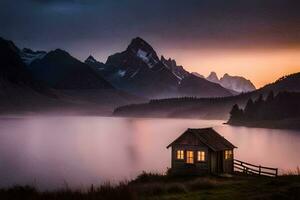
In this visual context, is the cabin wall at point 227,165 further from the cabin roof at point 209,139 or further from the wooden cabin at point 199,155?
the cabin roof at point 209,139

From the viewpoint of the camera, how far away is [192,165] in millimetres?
57781

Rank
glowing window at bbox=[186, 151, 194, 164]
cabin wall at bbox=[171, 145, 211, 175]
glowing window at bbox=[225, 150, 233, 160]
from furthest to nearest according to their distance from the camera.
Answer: glowing window at bbox=[225, 150, 233, 160] < glowing window at bbox=[186, 151, 194, 164] < cabin wall at bbox=[171, 145, 211, 175]

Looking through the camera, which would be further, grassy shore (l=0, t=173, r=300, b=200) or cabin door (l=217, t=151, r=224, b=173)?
cabin door (l=217, t=151, r=224, b=173)

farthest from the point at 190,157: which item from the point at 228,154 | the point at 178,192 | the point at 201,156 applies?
the point at 178,192

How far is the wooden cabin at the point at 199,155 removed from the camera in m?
57.2

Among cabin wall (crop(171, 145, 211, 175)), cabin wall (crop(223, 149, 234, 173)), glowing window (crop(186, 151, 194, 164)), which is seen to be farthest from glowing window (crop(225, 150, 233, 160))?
glowing window (crop(186, 151, 194, 164))

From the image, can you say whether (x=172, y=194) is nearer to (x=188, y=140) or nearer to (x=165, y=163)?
(x=188, y=140)

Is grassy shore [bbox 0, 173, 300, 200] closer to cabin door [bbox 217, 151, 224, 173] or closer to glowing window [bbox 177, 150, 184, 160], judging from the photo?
cabin door [bbox 217, 151, 224, 173]

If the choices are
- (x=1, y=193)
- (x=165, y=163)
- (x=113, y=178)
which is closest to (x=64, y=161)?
(x=165, y=163)

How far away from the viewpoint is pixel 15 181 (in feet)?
247

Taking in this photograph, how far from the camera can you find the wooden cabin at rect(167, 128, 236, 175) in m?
57.2

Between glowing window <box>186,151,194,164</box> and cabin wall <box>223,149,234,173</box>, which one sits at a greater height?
glowing window <box>186,151,194,164</box>

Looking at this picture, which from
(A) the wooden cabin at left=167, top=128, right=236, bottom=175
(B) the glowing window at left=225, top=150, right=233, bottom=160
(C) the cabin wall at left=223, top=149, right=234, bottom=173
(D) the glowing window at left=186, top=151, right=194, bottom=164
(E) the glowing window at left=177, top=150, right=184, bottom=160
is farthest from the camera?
(B) the glowing window at left=225, top=150, right=233, bottom=160

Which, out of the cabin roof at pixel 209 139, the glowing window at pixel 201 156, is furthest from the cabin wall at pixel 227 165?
the glowing window at pixel 201 156
